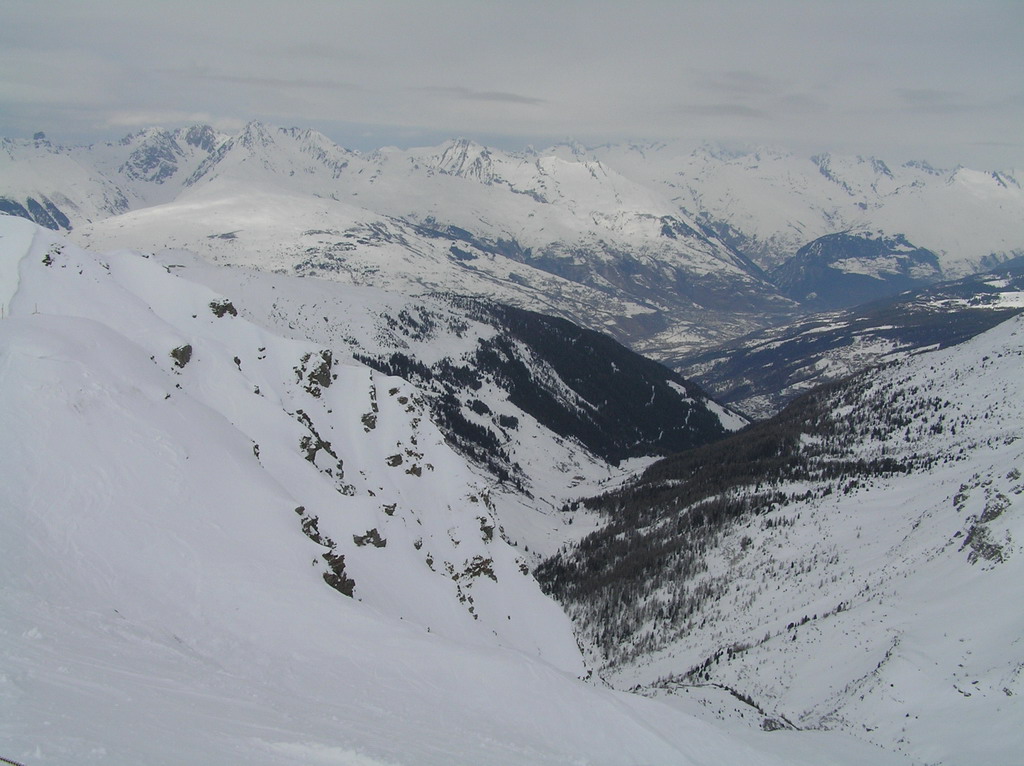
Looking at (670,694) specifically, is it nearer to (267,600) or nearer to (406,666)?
(406,666)

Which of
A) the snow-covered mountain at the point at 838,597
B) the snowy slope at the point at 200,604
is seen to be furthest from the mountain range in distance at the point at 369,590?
the snow-covered mountain at the point at 838,597

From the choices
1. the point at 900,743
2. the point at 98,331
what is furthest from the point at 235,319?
the point at 900,743

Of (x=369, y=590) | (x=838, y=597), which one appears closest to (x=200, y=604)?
(x=369, y=590)

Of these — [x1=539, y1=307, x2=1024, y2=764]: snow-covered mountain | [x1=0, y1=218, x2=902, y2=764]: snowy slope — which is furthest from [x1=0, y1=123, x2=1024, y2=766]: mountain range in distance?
[x1=539, y1=307, x2=1024, y2=764]: snow-covered mountain

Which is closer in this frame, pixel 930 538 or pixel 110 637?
pixel 110 637

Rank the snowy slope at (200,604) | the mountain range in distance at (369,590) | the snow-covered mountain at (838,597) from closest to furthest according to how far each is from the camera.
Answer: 1. the snowy slope at (200,604)
2. the mountain range in distance at (369,590)
3. the snow-covered mountain at (838,597)

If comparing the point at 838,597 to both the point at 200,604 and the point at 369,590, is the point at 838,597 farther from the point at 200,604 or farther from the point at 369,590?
the point at 200,604

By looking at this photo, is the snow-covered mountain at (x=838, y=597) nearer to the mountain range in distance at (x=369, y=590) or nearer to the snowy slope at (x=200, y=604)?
the mountain range in distance at (x=369, y=590)

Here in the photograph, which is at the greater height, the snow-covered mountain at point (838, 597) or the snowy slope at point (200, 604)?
the snowy slope at point (200, 604)
